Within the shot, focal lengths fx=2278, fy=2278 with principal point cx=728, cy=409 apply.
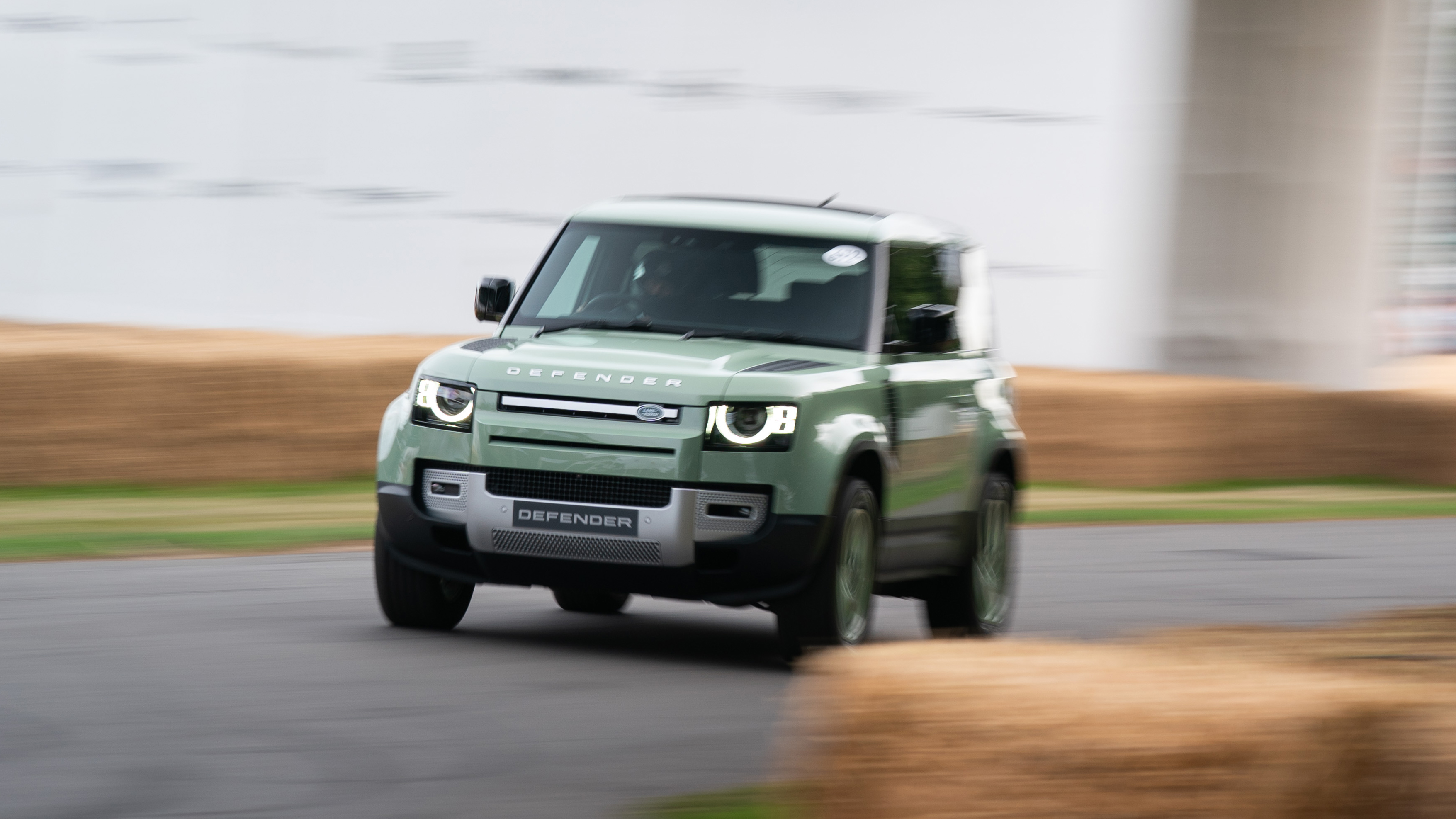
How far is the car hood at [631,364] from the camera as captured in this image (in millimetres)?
8477

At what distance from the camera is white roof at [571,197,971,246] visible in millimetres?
9641

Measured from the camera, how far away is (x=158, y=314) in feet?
58.4

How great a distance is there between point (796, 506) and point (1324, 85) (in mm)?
13254

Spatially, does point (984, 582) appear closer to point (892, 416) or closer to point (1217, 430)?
point (892, 416)

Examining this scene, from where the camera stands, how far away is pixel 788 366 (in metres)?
8.77

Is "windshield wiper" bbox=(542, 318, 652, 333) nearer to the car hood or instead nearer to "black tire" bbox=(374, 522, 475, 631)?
the car hood

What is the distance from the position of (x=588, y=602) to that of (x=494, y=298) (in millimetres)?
1721

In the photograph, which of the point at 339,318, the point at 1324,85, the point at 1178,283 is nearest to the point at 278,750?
the point at 339,318

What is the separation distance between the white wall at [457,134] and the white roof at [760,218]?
26.1 feet

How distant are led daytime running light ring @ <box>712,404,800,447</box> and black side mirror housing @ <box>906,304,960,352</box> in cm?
118

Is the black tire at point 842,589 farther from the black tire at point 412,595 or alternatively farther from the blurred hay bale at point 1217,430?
the blurred hay bale at point 1217,430

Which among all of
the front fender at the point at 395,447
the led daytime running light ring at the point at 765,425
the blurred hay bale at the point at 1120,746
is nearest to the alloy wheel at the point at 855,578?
the led daytime running light ring at the point at 765,425

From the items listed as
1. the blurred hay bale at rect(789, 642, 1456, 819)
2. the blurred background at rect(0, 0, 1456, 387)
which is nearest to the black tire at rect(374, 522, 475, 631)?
the blurred hay bale at rect(789, 642, 1456, 819)

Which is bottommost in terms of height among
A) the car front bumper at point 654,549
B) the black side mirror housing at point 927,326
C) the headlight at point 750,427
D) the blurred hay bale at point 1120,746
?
the car front bumper at point 654,549
